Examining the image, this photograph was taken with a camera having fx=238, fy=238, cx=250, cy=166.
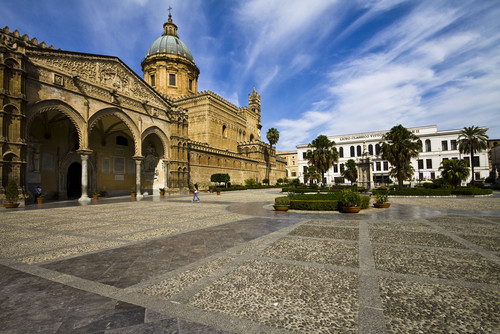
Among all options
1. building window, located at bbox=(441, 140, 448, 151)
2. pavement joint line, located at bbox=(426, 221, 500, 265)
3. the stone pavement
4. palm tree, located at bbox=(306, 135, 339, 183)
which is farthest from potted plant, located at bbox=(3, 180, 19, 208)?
building window, located at bbox=(441, 140, 448, 151)

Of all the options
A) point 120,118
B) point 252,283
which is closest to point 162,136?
point 120,118

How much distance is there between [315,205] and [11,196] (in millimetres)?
18476

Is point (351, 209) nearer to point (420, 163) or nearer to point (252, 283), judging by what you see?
point (252, 283)

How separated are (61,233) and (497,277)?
10816mm

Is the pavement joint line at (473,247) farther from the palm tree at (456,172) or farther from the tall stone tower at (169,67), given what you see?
the tall stone tower at (169,67)

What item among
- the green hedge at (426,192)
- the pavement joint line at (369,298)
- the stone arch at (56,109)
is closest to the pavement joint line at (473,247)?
the pavement joint line at (369,298)

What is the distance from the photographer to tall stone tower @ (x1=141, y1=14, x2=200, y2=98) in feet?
148

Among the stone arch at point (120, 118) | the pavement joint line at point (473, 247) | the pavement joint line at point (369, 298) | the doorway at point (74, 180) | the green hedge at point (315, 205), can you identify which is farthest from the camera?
the doorway at point (74, 180)

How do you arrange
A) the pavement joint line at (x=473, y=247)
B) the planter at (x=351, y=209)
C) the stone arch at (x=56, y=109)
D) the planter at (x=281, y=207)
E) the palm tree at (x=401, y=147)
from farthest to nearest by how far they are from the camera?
1. the palm tree at (x=401, y=147)
2. the stone arch at (x=56, y=109)
3. the planter at (x=281, y=207)
4. the planter at (x=351, y=209)
5. the pavement joint line at (x=473, y=247)

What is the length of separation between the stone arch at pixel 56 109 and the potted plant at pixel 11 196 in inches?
170

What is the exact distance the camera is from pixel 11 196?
14.8m

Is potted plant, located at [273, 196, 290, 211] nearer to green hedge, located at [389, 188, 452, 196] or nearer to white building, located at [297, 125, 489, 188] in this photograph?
green hedge, located at [389, 188, 452, 196]

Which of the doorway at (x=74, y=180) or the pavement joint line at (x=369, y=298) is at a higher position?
the doorway at (x=74, y=180)

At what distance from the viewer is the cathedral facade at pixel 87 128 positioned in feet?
53.4
